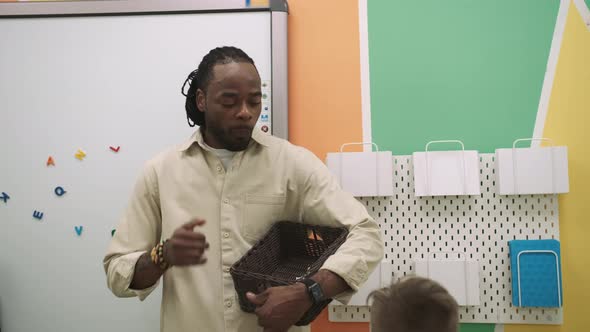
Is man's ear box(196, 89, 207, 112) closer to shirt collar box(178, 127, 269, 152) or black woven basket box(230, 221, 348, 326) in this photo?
shirt collar box(178, 127, 269, 152)

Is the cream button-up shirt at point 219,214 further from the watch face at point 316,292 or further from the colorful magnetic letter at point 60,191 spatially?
the colorful magnetic letter at point 60,191

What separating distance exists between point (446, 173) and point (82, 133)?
1.42 m

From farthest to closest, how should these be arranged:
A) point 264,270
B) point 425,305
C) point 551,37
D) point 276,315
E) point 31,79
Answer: point 31,79
point 551,37
point 264,270
point 276,315
point 425,305

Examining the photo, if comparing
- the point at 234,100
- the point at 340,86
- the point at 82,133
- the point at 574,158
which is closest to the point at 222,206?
the point at 234,100

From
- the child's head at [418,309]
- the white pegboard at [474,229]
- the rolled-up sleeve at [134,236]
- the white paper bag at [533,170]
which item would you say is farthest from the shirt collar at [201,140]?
the white paper bag at [533,170]

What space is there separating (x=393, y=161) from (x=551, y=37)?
76cm

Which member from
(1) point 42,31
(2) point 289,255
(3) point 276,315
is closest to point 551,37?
(2) point 289,255

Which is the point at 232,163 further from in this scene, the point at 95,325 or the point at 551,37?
the point at 551,37

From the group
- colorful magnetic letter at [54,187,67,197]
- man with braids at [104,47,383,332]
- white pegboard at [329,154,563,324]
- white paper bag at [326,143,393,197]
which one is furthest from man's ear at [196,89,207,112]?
colorful magnetic letter at [54,187,67,197]

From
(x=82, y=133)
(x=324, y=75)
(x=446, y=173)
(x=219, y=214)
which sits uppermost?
(x=324, y=75)

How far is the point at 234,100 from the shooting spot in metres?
1.32

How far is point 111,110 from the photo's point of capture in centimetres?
187

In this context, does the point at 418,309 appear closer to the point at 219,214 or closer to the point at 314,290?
the point at 314,290

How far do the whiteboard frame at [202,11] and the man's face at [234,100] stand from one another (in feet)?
1.50
